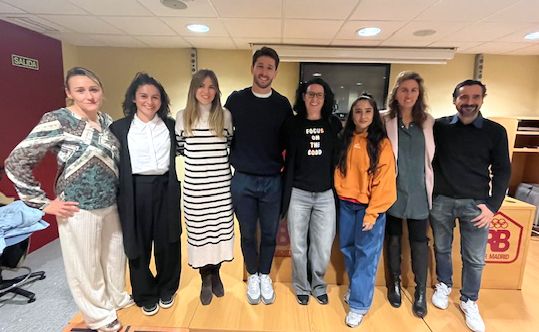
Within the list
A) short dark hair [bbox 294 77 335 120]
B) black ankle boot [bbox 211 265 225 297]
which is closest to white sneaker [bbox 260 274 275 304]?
black ankle boot [bbox 211 265 225 297]

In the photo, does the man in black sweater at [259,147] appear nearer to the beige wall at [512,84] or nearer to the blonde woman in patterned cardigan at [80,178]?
the blonde woman in patterned cardigan at [80,178]

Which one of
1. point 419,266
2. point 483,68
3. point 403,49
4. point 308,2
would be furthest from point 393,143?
point 483,68

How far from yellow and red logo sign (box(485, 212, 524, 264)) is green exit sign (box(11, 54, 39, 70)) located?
4476mm

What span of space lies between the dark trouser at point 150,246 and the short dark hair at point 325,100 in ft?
3.08

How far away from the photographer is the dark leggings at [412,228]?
6.27ft

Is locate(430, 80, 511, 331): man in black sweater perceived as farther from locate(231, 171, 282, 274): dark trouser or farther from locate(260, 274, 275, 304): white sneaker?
locate(260, 274, 275, 304): white sneaker

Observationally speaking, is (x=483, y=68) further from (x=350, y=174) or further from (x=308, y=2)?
(x=350, y=174)

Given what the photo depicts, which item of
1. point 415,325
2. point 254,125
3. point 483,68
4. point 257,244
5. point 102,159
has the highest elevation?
point 483,68

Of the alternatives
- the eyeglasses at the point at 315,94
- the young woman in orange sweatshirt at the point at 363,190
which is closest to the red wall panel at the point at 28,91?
the eyeglasses at the point at 315,94

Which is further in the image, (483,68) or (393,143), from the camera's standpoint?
(483,68)

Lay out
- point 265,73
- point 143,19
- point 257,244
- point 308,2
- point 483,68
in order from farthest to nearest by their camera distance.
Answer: point 483,68
point 143,19
point 308,2
point 257,244
point 265,73

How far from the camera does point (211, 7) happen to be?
256cm

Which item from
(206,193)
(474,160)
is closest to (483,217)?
(474,160)

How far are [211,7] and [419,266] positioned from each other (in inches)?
101
